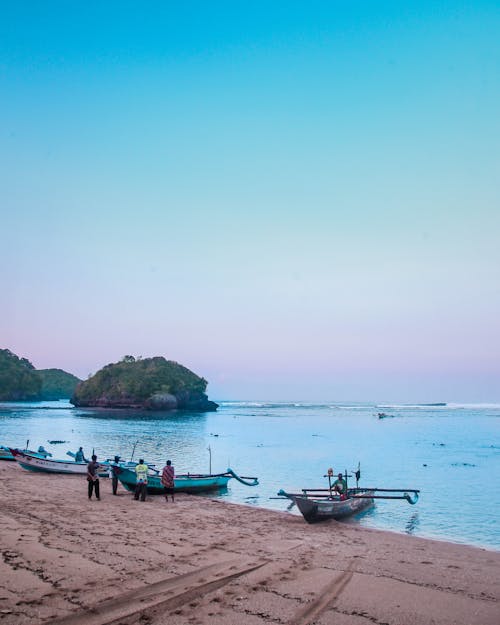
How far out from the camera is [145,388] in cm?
15600

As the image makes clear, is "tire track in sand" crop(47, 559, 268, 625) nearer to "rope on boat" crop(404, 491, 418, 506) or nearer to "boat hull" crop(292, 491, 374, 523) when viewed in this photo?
"boat hull" crop(292, 491, 374, 523)

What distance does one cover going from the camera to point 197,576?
9.84 meters

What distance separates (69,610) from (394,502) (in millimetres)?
21349

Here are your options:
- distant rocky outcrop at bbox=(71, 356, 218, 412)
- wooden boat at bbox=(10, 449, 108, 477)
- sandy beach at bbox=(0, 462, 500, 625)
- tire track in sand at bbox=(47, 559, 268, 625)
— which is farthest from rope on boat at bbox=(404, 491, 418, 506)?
distant rocky outcrop at bbox=(71, 356, 218, 412)

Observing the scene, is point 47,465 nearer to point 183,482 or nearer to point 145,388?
point 183,482

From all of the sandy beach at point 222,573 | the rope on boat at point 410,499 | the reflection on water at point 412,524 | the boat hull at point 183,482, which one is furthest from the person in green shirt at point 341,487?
the boat hull at point 183,482

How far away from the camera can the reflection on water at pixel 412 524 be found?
1968cm

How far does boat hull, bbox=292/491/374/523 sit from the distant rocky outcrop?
134 meters

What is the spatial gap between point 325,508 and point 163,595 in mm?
11379

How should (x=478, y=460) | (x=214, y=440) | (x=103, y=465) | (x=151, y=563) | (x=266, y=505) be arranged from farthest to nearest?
(x=214, y=440) → (x=478, y=460) → (x=103, y=465) → (x=266, y=505) → (x=151, y=563)

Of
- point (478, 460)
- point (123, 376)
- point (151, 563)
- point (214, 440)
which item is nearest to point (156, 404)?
point (123, 376)

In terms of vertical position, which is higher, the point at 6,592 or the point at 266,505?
the point at 6,592

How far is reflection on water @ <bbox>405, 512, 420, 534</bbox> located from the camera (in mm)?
19678

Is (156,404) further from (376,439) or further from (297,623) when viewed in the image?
(297,623)
